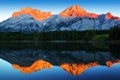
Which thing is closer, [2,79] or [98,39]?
[2,79]

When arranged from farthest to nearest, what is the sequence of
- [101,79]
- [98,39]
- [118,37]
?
[98,39] → [118,37] → [101,79]

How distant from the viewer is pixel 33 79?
21672 millimetres

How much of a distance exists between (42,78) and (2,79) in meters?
3.04

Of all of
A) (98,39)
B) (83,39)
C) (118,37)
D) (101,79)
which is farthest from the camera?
(83,39)

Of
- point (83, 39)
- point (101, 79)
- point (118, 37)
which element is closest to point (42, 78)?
point (101, 79)

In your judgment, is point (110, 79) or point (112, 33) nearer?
point (110, 79)

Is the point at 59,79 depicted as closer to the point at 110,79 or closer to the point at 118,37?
the point at 110,79

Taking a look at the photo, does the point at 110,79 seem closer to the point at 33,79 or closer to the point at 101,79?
the point at 101,79

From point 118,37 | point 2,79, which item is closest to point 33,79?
point 2,79

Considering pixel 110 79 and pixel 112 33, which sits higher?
pixel 110 79

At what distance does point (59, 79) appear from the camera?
21.6m

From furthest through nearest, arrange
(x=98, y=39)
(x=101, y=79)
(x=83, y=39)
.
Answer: (x=83, y=39)
(x=98, y=39)
(x=101, y=79)

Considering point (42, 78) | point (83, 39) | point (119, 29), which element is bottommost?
point (83, 39)

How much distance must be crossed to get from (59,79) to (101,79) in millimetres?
3113
